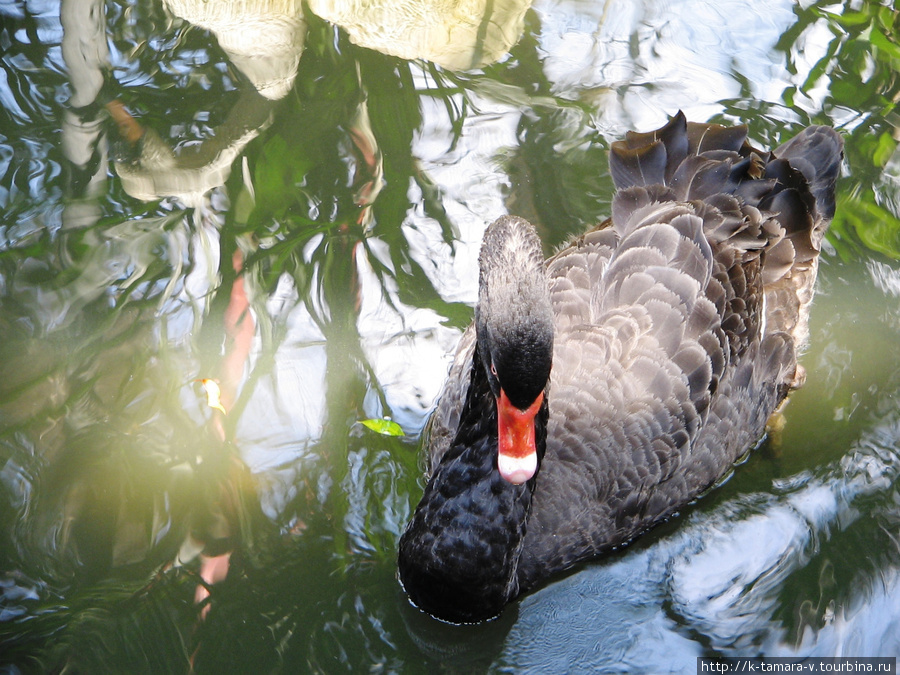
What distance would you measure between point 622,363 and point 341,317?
5.60 feet

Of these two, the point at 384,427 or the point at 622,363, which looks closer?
the point at 622,363

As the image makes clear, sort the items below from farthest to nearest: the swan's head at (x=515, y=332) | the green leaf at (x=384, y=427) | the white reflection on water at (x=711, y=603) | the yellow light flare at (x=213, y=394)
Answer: the yellow light flare at (x=213, y=394), the green leaf at (x=384, y=427), the white reflection on water at (x=711, y=603), the swan's head at (x=515, y=332)

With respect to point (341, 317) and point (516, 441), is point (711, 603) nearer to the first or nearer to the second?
point (516, 441)

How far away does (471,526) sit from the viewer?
361 centimetres

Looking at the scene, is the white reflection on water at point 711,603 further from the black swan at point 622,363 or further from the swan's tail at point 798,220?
the swan's tail at point 798,220

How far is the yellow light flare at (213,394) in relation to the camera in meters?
4.62

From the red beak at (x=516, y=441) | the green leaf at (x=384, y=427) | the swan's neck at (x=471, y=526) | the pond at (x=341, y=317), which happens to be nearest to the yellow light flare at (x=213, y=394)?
the pond at (x=341, y=317)

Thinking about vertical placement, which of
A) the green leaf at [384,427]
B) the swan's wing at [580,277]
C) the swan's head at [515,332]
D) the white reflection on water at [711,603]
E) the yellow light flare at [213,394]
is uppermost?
the swan's head at [515,332]

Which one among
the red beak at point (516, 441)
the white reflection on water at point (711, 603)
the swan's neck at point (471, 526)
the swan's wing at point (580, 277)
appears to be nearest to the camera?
the red beak at point (516, 441)

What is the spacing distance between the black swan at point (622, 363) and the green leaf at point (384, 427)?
18cm

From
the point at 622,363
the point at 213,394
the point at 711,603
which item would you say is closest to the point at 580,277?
the point at 622,363

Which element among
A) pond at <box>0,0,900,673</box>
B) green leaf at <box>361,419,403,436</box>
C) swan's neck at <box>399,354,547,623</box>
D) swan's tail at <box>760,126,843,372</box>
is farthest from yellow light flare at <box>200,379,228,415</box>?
swan's tail at <box>760,126,843,372</box>

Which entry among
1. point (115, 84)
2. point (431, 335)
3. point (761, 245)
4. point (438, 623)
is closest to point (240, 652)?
point (438, 623)

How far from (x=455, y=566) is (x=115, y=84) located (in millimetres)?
4387
